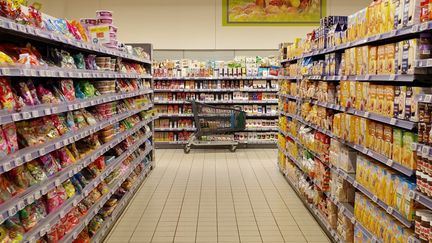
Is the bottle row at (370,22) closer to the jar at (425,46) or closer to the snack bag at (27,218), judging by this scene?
the jar at (425,46)

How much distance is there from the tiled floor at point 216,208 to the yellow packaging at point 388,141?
1.62 metres

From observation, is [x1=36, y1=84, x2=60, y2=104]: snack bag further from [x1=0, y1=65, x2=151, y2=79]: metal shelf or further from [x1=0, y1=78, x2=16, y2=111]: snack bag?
[x1=0, y1=78, x2=16, y2=111]: snack bag

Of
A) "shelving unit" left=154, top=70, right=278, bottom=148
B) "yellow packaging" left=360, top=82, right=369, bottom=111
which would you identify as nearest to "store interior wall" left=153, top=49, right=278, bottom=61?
"shelving unit" left=154, top=70, right=278, bottom=148

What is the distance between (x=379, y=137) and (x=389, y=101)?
34 cm

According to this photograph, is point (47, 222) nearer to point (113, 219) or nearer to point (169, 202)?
point (113, 219)

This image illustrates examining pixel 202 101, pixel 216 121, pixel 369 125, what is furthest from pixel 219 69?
pixel 369 125

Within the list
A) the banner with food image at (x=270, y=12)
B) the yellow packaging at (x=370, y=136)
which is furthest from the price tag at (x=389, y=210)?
the banner with food image at (x=270, y=12)

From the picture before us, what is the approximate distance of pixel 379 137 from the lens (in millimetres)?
3127

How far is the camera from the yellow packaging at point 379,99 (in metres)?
3.06

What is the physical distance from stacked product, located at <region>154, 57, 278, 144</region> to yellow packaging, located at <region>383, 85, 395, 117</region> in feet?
22.4

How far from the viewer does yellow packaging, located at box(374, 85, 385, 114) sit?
10.0 ft

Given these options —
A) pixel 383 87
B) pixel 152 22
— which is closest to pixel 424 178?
pixel 383 87

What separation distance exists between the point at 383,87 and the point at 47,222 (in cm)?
270

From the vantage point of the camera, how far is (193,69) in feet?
32.2
